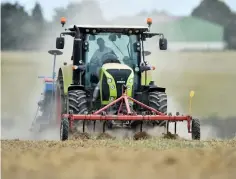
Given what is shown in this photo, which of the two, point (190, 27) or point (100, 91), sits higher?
point (190, 27)

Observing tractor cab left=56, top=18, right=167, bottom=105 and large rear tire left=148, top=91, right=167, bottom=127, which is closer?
large rear tire left=148, top=91, right=167, bottom=127

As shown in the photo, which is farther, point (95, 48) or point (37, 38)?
point (37, 38)

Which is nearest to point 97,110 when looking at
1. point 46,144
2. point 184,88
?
point 46,144

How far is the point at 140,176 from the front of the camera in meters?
9.14

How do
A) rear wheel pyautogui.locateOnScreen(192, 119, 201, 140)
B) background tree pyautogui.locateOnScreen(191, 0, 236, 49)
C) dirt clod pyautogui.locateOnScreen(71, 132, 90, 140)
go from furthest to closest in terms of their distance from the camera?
background tree pyautogui.locateOnScreen(191, 0, 236, 49) → rear wheel pyautogui.locateOnScreen(192, 119, 201, 140) → dirt clod pyautogui.locateOnScreen(71, 132, 90, 140)

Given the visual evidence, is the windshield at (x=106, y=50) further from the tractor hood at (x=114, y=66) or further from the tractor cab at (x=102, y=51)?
the tractor hood at (x=114, y=66)

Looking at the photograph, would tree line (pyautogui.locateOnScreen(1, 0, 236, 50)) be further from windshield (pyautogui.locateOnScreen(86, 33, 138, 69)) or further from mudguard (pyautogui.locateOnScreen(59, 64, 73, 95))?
windshield (pyautogui.locateOnScreen(86, 33, 138, 69))

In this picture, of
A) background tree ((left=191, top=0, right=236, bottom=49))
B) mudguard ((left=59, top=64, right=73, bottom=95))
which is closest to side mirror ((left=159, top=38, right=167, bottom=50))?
mudguard ((left=59, top=64, right=73, bottom=95))

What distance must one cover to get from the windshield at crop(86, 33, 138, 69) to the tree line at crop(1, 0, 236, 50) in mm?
5995

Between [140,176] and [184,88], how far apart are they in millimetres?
16716

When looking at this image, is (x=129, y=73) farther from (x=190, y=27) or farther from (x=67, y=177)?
(x=190, y=27)

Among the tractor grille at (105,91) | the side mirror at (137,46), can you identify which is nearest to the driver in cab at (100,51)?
the side mirror at (137,46)

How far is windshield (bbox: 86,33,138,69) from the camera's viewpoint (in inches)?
624

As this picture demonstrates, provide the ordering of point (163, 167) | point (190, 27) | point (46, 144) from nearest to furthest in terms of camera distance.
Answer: point (163, 167) → point (46, 144) → point (190, 27)
